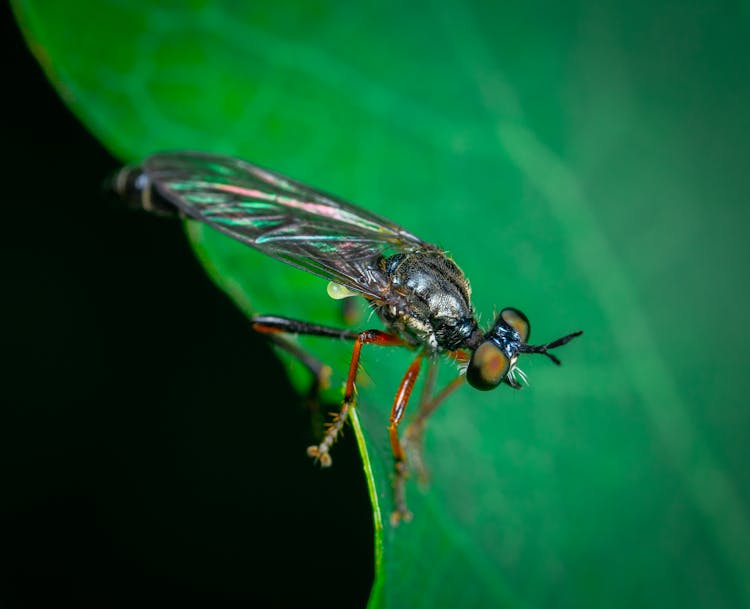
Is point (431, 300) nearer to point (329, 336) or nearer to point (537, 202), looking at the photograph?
point (329, 336)

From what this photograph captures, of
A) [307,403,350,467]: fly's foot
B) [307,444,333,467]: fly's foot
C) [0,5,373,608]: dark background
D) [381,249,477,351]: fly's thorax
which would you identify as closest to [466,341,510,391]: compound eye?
[381,249,477,351]: fly's thorax

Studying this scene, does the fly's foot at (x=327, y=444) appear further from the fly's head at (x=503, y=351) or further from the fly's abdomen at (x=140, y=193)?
the fly's abdomen at (x=140, y=193)

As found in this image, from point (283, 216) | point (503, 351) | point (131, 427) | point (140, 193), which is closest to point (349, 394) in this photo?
point (503, 351)

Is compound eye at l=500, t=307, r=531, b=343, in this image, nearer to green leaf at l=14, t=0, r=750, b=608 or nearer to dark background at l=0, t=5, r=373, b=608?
green leaf at l=14, t=0, r=750, b=608

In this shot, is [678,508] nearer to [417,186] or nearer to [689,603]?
[689,603]

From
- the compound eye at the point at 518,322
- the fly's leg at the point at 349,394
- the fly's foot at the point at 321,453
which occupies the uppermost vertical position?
the compound eye at the point at 518,322

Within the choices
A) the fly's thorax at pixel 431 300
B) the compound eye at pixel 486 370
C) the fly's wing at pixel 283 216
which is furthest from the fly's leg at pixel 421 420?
the fly's wing at pixel 283 216

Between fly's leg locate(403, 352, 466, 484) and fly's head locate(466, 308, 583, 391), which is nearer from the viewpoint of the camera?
fly's head locate(466, 308, 583, 391)
